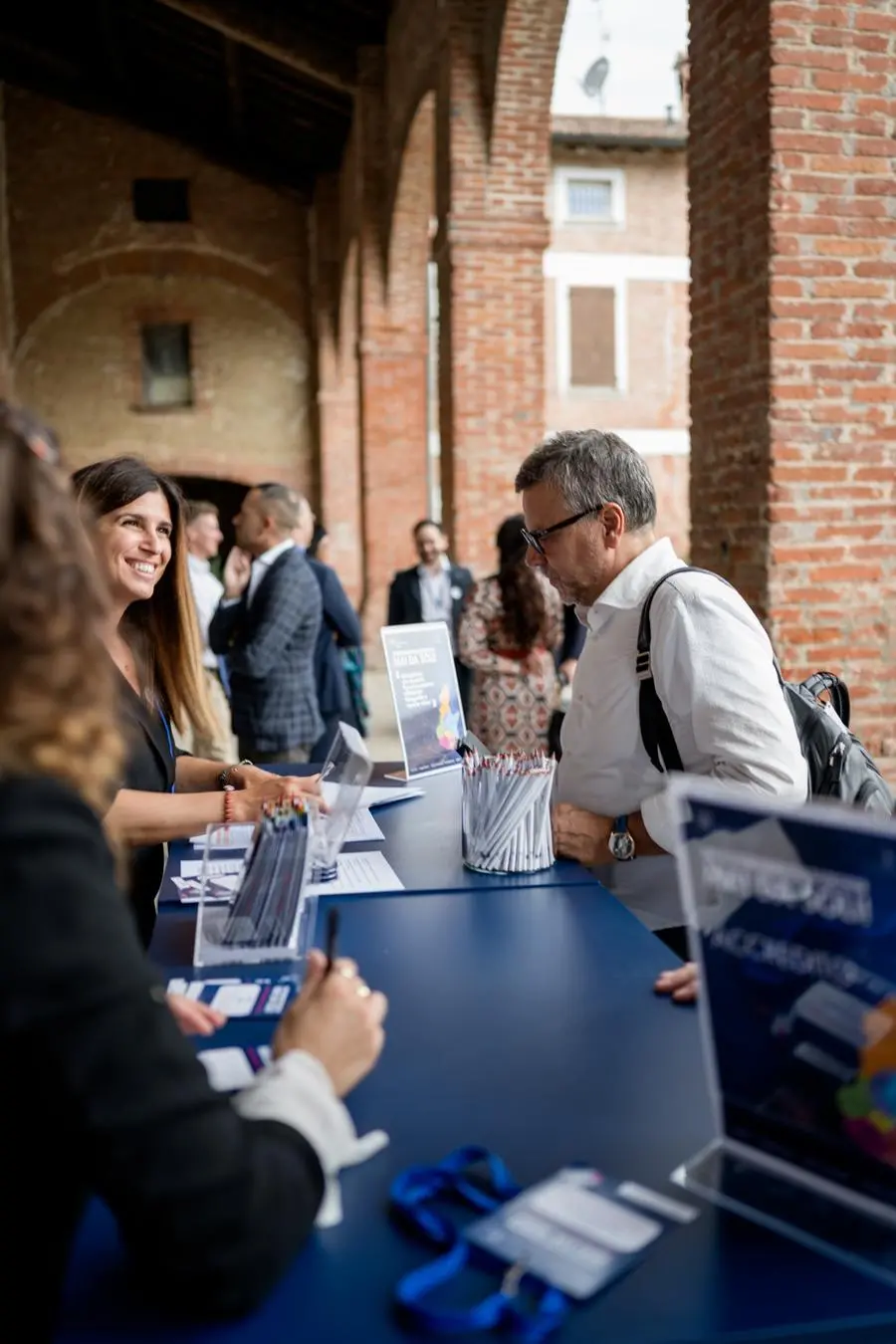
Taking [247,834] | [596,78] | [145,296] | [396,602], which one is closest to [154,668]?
[247,834]

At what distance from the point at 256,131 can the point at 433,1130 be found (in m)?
16.6

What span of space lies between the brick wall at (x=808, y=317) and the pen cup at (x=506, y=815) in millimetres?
2165

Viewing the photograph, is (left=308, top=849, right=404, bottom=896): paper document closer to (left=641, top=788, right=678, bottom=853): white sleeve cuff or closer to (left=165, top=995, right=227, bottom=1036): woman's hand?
(left=641, top=788, right=678, bottom=853): white sleeve cuff

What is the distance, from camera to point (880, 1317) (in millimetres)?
1013

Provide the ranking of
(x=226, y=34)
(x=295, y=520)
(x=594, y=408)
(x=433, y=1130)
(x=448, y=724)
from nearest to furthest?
(x=433, y=1130)
(x=448, y=724)
(x=295, y=520)
(x=226, y=34)
(x=594, y=408)

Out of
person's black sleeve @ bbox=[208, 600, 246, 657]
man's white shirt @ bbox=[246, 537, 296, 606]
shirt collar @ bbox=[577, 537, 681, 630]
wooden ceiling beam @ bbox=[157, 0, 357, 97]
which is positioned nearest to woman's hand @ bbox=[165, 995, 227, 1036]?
shirt collar @ bbox=[577, 537, 681, 630]

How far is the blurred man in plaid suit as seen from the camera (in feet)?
16.1

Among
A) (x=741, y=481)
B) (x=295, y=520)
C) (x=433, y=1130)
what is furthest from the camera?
(x=295, y=520)

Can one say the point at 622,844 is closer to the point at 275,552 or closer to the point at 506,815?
the point at 506,815

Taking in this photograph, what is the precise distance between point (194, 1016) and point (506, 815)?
36.0 inches

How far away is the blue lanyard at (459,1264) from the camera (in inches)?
38.9

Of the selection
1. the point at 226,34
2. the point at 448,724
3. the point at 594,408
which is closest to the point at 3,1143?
the point at 448,724

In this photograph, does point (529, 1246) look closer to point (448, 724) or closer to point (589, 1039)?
point (589, 1039)

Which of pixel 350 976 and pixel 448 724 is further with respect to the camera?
pixel 448 724
